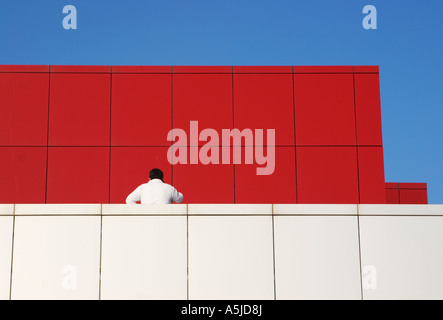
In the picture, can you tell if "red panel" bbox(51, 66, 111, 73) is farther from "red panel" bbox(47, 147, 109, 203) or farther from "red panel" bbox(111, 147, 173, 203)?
"red panel" bbox(47, 147, 109, 203)

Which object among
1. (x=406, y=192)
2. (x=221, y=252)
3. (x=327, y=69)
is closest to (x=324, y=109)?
(x=327, y=69)

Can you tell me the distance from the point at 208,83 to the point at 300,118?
9.48 ft

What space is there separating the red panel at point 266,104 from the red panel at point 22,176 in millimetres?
5824

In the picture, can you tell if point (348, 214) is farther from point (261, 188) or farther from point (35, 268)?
point (261, 188)

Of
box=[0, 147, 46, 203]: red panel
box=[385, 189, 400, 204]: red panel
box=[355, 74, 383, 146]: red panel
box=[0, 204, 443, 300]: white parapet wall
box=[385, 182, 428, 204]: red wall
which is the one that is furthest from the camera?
box=[385, 182, 428, 204]: red wall

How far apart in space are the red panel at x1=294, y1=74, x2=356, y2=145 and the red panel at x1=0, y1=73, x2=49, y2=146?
7428 mm

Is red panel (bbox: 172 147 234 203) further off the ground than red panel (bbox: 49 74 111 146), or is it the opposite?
red panel (bbox: 49 74 111 146)

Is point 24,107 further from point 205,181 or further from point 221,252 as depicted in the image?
point 221,252

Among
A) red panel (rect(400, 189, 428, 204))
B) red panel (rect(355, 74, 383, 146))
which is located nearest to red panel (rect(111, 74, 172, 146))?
red panel (rect(355, 74, 383, 146))

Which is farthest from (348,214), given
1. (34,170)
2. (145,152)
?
(34,170)

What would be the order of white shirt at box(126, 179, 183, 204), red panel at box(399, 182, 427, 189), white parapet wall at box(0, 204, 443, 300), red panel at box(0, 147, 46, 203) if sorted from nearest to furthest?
white parapet wall at box(0, 204, 443, 300) → white shirt at box(126, 179, 183, 204) → red panel at box(0, 147, 46, 203) → red panel at box(399, 182, 427, 189)

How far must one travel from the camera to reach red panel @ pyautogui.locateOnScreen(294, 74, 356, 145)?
17.6 m

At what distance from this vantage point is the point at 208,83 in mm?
17891

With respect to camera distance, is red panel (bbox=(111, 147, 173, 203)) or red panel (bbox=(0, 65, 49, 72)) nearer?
red panel (bbox=(111, 147, 173, 203))
